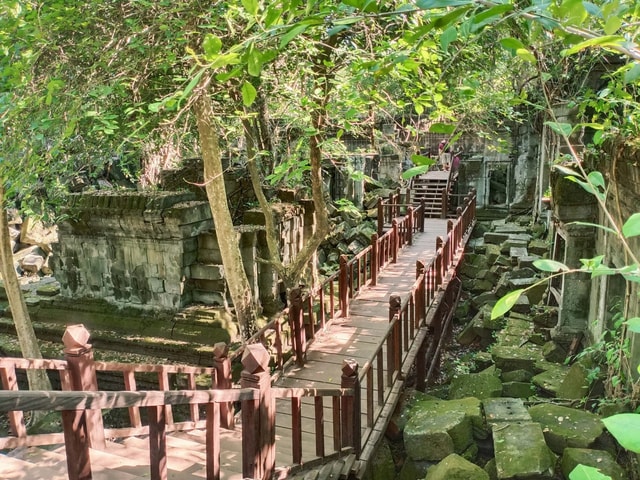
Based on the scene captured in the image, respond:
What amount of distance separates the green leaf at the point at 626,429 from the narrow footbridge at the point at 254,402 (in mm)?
1953

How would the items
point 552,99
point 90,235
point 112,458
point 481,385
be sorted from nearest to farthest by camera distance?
point 112,458, point 481,385, point 90,235, point 552,99

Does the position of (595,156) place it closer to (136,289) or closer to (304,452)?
(304,452)

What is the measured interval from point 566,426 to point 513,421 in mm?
497

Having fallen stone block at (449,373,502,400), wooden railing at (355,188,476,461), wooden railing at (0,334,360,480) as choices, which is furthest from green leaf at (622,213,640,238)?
fallen stone block at (449,373,502,400)

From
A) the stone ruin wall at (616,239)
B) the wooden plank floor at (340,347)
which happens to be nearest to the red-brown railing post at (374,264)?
the wooden plank floor at (340,347)

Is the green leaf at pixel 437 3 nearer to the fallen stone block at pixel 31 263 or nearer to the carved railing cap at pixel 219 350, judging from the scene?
the carved railing cap at pixel 219 350

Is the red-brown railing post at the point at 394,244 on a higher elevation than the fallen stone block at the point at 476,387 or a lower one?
higher

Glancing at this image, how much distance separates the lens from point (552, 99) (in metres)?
10.7

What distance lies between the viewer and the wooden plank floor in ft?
19.2

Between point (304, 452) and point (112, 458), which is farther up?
point (112, 458)

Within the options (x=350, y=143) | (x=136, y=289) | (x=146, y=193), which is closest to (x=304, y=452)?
(x=136, y=289)

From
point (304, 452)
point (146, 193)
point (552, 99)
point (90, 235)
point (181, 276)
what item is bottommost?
point (304, 452)

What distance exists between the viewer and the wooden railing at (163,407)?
2.33 metres

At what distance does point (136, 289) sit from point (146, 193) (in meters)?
1.51
